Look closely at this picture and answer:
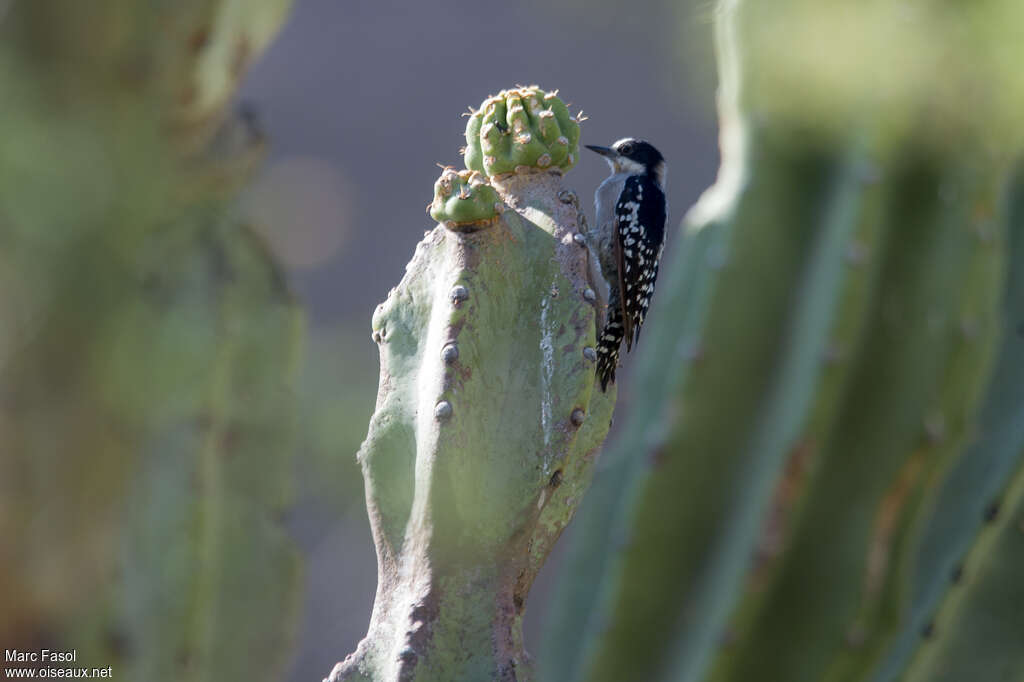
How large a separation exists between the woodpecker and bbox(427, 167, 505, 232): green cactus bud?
1219 mm

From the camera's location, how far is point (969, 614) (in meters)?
1.66

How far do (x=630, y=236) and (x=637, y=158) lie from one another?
0.68 metres

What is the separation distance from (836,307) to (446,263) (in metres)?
1.65

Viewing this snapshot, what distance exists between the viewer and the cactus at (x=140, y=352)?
118cm

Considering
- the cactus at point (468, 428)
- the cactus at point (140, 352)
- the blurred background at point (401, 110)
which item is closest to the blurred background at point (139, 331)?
the cactus at point (140, 352)

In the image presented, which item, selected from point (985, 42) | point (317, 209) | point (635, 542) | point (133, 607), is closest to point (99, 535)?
point (133, 607)

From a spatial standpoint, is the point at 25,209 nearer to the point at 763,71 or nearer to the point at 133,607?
the point at 133,607

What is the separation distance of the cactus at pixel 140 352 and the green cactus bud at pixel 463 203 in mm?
1348

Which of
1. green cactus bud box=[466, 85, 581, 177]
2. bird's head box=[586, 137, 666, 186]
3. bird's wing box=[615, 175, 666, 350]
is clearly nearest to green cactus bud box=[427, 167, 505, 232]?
green cactus bud box=[466, 85, 581, 177]

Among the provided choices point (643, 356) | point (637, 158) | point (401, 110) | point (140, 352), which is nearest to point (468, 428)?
point (643, 356)

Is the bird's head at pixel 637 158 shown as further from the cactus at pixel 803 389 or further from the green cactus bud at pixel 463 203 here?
the cactus at pixel 803 389

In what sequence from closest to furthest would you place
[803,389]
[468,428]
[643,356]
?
[803,389] < [643,356] < [468,428]

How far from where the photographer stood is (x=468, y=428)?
2629 mm

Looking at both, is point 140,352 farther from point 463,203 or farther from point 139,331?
point 463,203
